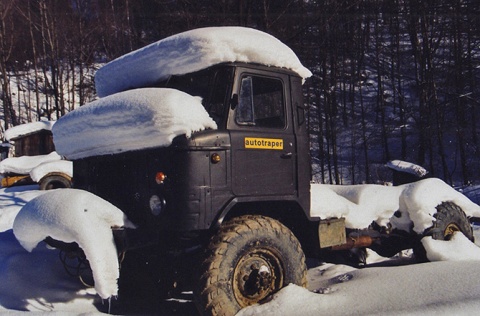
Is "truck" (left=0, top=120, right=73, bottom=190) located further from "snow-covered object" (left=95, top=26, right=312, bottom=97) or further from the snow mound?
the snow mound

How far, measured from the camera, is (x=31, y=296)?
5137mm

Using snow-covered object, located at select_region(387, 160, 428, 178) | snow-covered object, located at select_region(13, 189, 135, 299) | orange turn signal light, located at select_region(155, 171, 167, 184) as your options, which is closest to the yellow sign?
orange turn signal light, located at select_region(155, 171, 167, 184)

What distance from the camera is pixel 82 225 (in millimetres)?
→ 4234

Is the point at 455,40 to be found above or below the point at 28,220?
above

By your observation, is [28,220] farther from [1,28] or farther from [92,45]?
[1,28]

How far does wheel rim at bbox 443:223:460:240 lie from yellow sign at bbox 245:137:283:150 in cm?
310

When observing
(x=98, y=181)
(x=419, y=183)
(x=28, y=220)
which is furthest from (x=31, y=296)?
(x=419, y=183)

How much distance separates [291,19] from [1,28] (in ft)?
72.7

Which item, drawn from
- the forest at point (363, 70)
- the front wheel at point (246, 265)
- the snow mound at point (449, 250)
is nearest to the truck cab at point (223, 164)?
the front wheel at point (246, 265)

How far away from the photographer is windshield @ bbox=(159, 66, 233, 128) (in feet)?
16.0

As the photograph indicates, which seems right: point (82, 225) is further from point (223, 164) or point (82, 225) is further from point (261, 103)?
point (261, 103)

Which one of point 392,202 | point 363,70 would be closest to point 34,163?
point 392,202

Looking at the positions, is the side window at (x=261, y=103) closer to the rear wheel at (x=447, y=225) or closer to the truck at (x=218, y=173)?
the truck at (x=218, y=173)

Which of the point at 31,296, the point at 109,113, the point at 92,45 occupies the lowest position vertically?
the point at 31,296
